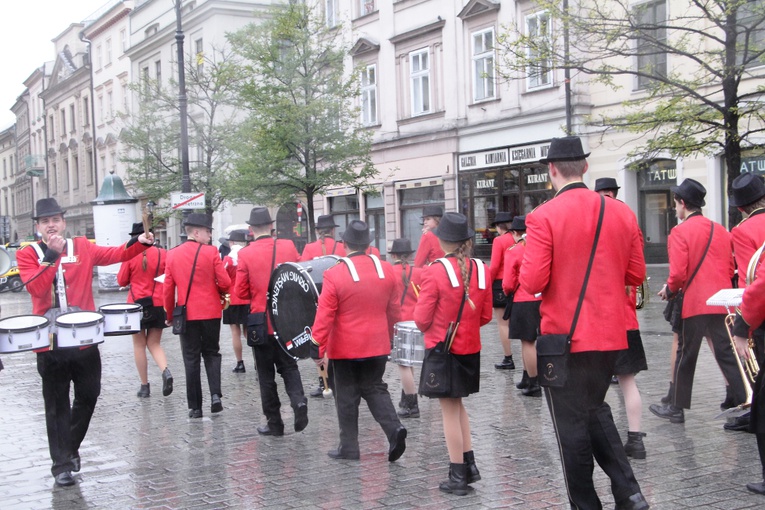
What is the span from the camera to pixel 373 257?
7059mm

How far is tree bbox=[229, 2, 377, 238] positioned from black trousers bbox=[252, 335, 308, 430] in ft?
48.0

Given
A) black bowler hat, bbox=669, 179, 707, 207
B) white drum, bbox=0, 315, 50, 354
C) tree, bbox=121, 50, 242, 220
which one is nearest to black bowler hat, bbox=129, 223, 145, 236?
white drum, bbox=0, 315, 50, 354

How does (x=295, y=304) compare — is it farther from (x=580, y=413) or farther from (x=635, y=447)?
(x=580, y=413)

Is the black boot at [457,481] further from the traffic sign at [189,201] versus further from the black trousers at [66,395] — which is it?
the traffic sign at [189,201]

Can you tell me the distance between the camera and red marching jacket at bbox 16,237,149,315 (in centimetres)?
654

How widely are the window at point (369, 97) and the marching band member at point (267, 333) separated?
969 inches

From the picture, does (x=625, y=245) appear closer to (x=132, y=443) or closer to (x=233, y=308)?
(x=132, y=443)

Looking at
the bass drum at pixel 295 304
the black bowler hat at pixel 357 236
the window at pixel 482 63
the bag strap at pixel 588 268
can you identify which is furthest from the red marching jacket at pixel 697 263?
the window at pixel 482 63

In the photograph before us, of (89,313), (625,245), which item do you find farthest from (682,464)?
(89,313)

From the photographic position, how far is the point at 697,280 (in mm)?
7219

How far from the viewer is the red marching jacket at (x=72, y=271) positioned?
6.54 meters

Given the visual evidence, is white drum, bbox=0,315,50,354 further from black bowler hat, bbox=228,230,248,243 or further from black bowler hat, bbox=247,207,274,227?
black bowler hat, bbox=228,230,248,243

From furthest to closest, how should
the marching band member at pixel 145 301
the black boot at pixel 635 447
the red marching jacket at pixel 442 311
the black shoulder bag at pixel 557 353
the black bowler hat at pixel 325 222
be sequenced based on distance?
the black bowler hat at pixel 325 222 < the marching band member at pixel 145 301 < the black boot at pixel 635 447 < the red marching jacket at pixel 442 311 < the black shoulder bag at pixel 557 353

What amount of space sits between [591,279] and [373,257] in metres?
2.87
